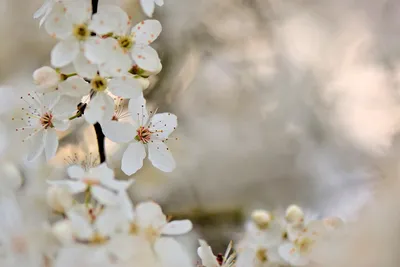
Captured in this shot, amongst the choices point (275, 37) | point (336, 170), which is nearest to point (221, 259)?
point (336, 170)

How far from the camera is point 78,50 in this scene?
0.31 meters

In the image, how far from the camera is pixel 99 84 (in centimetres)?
32

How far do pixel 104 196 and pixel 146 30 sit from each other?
5.2 inches

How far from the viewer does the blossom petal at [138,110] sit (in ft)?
1.19

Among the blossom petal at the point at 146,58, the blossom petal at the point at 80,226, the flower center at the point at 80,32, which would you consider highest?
the blossom petal at the point at 146,58

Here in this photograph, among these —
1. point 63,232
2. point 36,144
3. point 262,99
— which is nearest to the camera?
point 63,232

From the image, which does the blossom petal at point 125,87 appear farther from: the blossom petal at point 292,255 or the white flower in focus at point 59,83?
the blossom petal at point 292,255

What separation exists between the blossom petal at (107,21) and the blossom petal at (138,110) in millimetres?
57

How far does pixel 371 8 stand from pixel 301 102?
0.60 ft

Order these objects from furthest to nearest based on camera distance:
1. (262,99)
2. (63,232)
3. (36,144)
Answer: (262,99)
(36,144)
(63,232)

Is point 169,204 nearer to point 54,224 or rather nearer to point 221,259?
point 221,259

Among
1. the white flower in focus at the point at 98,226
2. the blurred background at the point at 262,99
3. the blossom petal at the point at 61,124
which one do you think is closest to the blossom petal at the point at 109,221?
the white flower in focus at the point at 98,226

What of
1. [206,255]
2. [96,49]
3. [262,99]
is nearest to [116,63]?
[96,49]

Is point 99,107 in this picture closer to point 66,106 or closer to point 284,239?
point 66,106
